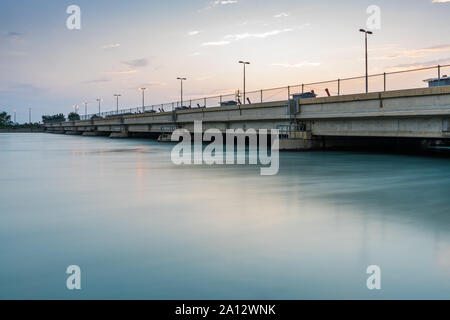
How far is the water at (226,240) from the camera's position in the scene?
6.78 metres

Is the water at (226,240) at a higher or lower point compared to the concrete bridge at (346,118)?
lower

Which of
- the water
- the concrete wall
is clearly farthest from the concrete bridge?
the water

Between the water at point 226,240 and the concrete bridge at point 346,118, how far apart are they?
11.9 m

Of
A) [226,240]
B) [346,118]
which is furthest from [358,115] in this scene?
[226,240]

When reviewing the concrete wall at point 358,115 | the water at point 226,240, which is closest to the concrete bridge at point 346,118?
the concrete wall at point 358,115

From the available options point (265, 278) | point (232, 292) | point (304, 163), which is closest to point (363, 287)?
point (265, 278)

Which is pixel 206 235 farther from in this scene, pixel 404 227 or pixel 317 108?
pixel 317 108

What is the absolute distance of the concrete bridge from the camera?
29.3m

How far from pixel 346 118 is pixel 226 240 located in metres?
28.9

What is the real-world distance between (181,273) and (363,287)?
274 centimetres

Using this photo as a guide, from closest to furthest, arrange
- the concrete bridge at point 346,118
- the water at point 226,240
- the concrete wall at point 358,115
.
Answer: the water at point 226,240 → the concrete wall at point 358,115 → the concrete bridge at point 346,118

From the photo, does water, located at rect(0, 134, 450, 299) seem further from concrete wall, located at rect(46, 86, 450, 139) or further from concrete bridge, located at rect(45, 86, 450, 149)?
concrete bridge, located at rect(45, 86, 450, 149)

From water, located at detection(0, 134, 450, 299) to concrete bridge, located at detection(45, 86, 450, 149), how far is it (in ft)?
39.1

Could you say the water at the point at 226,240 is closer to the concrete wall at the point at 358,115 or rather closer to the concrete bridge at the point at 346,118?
the concrete wall at the point at 358,115
